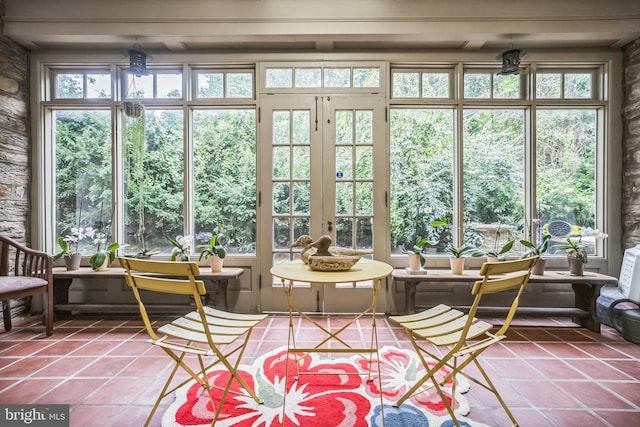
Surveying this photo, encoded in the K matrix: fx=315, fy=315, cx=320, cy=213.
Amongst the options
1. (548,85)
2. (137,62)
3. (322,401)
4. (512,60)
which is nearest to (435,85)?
(512,60)

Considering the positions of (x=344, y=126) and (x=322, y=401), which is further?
(x=344, y=126)

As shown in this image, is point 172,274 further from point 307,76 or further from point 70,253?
point 307,76

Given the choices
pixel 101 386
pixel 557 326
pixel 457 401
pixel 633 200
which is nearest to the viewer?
pixel 457 401

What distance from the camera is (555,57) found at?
11.7ft

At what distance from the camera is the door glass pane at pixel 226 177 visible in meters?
3.71

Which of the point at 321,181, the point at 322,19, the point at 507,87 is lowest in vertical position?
the point at 321,181

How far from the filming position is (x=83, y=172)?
374 centimetres

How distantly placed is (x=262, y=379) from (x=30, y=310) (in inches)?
127

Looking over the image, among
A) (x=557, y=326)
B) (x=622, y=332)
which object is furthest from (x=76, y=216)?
(x=622, y=332)

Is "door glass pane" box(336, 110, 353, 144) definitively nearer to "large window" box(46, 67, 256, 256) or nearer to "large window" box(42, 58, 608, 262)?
"large window" box(42, 58, 608, 262)

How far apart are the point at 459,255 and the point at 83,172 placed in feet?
14.5

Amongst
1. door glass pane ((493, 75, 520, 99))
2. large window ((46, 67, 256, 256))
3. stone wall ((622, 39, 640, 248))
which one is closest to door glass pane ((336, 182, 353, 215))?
large window ((46, 67, 256, 256))

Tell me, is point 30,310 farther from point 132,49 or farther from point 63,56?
point 132,49

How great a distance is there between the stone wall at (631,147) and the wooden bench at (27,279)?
5906 mm
